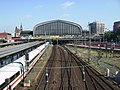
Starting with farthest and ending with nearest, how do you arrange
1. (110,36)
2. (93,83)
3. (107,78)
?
1. (110,36)
2. (107,78)
3. (93,83)

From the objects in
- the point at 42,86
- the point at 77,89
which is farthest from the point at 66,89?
the point at 42,86

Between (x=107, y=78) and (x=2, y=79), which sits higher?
(x=2, y=79)

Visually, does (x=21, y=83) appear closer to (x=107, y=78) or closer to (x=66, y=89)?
(x=66, y=89)

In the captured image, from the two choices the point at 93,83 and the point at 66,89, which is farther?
the point at 93,83

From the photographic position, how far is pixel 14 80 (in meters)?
27.5

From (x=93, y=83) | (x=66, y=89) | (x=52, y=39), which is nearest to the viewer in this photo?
(x=66, y=89)

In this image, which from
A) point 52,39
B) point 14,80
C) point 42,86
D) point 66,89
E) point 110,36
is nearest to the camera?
point 14,80

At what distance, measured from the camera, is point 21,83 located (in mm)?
31703

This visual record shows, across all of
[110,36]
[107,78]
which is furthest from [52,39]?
[107,78]

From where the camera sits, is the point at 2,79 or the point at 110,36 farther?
the point at 110,36

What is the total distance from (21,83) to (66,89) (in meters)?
5.49

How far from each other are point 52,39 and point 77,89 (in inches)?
6692

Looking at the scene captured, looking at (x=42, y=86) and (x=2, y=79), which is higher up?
(x=2, y=79)

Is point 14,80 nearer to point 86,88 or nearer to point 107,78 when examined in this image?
point 86,88
